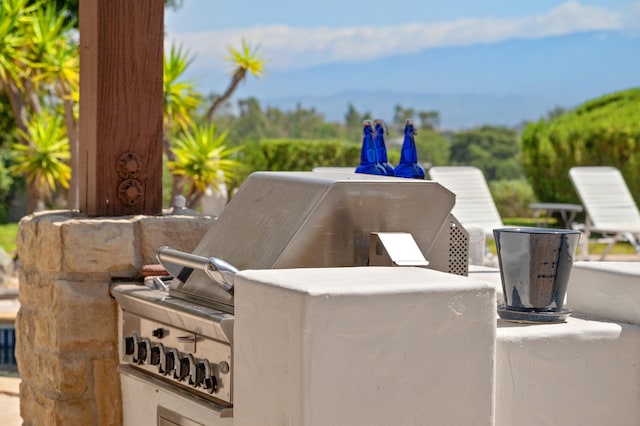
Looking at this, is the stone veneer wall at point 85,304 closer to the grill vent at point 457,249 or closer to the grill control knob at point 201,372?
the grill control knob at point 201,372

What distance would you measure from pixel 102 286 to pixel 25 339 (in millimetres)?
452

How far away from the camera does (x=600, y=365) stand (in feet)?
8.38

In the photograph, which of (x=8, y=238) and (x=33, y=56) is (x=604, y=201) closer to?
(x=33, y=56)

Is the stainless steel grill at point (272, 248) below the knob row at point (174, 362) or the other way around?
the other way around

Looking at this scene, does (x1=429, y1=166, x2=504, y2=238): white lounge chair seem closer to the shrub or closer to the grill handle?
the grill handle

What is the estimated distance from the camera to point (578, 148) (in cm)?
1293

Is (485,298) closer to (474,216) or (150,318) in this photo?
(150,318)

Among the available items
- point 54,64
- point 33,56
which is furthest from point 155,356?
point 33,56

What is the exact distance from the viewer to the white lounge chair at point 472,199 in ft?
25.9

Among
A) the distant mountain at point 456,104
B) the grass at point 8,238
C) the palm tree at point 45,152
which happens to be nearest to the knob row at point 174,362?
the palm tree at point 45,152

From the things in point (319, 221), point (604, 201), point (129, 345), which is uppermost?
point (319, 221)

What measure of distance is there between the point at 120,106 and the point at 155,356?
913 millimetres

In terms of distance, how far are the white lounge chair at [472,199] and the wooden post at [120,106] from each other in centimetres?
471

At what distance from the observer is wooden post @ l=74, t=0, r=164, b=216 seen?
320 centimetres
